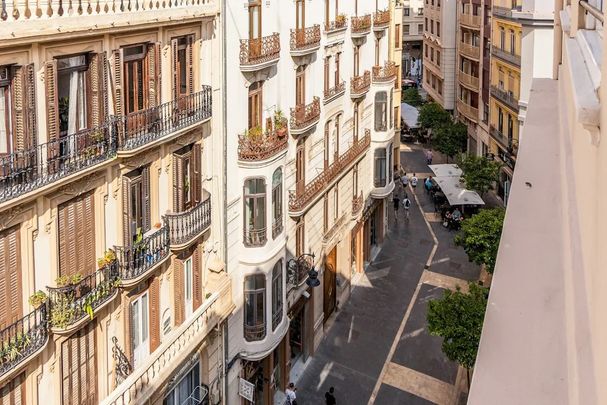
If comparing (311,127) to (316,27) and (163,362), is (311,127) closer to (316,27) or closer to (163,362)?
(316,27)

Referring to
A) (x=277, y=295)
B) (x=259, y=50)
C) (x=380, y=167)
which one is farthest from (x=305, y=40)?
(x=380, y=167)

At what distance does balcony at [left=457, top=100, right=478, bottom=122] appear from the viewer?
55653mm

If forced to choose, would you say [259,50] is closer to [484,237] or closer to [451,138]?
[484,237]

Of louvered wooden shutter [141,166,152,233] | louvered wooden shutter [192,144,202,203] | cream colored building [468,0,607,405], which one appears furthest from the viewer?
louvered wooden shutter [192,144,202,203]

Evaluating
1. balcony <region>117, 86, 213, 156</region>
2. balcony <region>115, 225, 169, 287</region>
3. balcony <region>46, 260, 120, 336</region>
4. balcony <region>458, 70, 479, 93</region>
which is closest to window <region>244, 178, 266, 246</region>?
balcony <region>117, 86, 213, 156</region>

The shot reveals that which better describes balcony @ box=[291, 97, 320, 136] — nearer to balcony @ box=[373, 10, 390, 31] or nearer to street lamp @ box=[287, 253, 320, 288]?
street lamp @ box=[287, 253, 320, 288]

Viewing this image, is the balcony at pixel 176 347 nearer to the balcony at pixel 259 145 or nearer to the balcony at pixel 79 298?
the balcony at pixel 79 298

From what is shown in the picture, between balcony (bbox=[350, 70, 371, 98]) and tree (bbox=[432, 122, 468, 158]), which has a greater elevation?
balcony (bbox=[350, 70, 371, 98])

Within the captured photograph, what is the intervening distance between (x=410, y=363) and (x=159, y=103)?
17.3 metres

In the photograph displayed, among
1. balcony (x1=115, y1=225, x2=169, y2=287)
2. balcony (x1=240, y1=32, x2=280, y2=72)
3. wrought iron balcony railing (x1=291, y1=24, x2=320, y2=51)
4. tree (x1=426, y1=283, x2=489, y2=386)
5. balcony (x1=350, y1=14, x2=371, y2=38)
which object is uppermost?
balcony (x1=350, y1=14, x2=371, y2=38)

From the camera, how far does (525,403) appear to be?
3.06 metres

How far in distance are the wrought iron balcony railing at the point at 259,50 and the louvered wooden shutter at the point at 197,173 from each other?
132 inches

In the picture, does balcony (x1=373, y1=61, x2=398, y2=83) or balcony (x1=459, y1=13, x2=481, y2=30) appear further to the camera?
balcony (x1=459, y1=13, x2=481, y2=30)

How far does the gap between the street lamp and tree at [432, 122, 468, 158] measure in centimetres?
3094
